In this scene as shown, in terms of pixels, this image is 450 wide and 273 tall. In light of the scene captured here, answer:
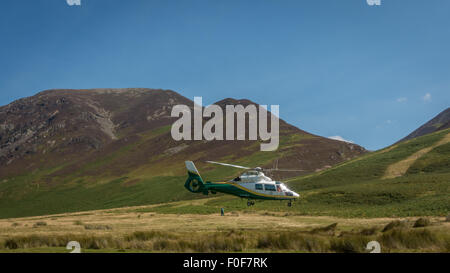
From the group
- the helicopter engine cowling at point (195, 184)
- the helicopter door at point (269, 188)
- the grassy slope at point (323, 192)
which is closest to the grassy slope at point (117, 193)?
the grassy slope at point (323, 192)

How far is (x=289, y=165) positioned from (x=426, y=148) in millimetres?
52155

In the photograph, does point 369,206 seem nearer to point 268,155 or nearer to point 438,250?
point 438,250

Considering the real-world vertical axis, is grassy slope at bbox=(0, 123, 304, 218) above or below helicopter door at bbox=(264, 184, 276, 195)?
below

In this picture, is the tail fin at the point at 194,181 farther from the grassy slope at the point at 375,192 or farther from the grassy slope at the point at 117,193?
the grassy slope at the point at 117,193

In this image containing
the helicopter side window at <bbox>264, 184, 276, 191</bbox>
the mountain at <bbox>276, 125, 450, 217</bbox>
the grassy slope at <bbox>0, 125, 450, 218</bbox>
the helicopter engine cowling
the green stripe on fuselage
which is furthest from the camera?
the grassy slope at <bbox>0, 125, 450, 218</bbox>

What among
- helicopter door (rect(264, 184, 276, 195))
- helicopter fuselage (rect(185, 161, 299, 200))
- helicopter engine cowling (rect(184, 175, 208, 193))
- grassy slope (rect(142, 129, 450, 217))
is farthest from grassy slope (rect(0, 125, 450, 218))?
helicopter engine cowling (rect(184, 175, 208, 193))

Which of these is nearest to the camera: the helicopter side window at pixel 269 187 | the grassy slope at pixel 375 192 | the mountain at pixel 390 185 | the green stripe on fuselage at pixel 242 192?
the helicopter side window at pixel 269 187

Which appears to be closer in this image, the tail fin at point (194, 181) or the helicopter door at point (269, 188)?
the helicopter door at point (269, 188)

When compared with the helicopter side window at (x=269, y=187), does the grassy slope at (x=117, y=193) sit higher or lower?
lower

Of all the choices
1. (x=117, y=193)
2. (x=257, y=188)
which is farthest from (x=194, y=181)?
(x=117, y=193)

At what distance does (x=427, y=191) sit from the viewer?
79438mm

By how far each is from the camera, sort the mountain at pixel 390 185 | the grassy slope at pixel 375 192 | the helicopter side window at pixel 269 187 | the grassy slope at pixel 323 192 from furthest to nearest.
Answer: the grassy slope at pixel 323 192
the mountain at pixel 390 185
the grassy slope at pixel 375 192
the helicopter side window at pixel 269 187

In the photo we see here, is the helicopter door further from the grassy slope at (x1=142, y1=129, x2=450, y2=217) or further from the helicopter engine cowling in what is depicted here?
the grassy slope at (x1=142, y1=129, x2=450, y2=217)
